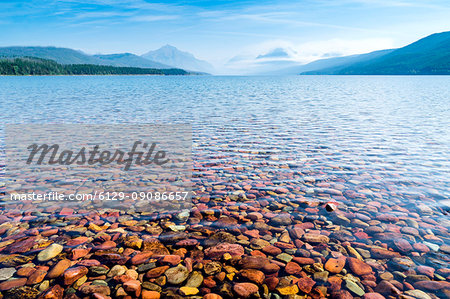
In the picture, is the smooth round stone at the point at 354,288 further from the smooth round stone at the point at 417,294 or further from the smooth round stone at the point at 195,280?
the smooth round stone at the point at 195,280

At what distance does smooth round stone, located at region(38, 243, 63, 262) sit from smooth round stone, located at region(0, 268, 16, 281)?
585 mm

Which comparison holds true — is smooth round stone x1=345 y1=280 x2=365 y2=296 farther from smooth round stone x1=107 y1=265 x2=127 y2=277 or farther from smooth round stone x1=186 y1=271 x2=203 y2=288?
smooth round stone x1=107 y1=265 x2=127 y2=277

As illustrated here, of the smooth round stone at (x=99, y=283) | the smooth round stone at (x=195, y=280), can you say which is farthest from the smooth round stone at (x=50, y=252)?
the smooth round stone at (x=195, y=280)

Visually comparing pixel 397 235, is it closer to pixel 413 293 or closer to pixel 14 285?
pixel 413 293

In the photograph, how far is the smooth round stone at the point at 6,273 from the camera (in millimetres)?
6227

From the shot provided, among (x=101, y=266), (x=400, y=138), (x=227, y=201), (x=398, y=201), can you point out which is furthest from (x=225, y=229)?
(x=400, y=138)

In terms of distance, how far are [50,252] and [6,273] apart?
985 mm

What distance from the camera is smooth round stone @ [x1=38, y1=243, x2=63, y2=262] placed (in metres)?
6.98

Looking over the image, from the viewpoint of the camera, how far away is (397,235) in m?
8.35

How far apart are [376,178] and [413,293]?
805 cm

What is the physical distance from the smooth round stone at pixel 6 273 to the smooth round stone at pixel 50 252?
23.0 inches

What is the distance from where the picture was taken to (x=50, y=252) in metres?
7.20

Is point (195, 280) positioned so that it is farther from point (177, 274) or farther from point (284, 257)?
point (284, 257)

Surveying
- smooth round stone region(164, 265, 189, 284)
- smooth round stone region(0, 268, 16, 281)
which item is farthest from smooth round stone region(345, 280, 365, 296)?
smooth round stone region(0, 268, 16, 281)
